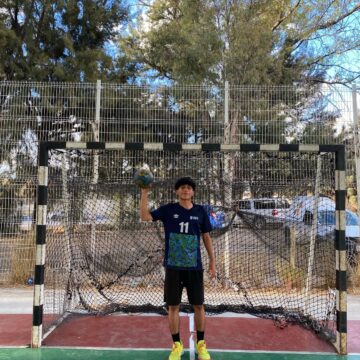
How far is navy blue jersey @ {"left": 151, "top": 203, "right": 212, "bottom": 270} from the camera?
4398 mm

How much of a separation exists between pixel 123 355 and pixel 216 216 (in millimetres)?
2449

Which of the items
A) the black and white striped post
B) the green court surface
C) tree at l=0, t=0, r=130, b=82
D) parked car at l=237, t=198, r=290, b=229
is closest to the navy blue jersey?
the green court surface

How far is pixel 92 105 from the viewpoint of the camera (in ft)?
25.6

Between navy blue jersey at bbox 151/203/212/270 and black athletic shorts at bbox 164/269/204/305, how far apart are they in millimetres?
89

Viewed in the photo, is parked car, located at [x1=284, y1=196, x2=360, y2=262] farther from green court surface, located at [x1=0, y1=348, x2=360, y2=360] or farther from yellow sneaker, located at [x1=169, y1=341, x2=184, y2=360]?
yellow sneaker, located at [x1=169, y1=341, x2=184, y2=360]

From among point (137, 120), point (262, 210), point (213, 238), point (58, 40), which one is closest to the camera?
point (262, 210)

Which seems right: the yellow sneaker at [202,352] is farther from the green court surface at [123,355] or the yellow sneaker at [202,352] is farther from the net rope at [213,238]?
the net rope at [213,238]

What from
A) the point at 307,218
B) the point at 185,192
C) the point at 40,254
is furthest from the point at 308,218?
the point at 40,254

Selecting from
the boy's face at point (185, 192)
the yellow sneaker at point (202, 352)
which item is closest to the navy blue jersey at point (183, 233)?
the boy's face at point (185, 192)

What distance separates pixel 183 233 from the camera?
445cm

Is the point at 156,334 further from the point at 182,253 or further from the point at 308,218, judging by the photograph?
the point at 308,218

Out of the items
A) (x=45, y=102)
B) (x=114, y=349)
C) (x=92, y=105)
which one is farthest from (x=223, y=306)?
(x=45, y=102)

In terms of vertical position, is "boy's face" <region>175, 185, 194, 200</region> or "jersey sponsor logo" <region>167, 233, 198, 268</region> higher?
"boy's face" <region>175, 185, 194, 200</region>

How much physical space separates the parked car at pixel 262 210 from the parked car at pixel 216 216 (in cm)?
26
